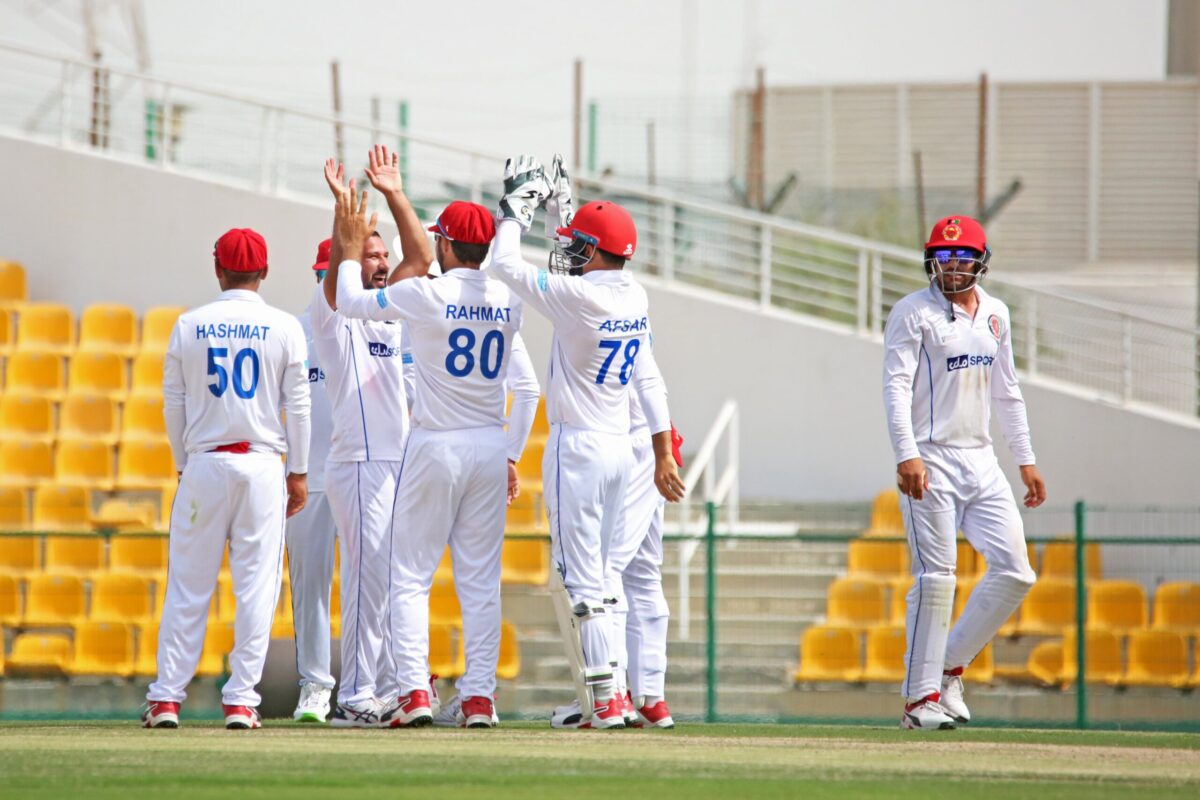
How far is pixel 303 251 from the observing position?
16391mm

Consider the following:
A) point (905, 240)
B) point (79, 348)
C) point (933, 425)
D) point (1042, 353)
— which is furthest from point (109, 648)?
point (905, 240)

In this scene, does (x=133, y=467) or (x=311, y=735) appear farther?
(x=133, y=467)

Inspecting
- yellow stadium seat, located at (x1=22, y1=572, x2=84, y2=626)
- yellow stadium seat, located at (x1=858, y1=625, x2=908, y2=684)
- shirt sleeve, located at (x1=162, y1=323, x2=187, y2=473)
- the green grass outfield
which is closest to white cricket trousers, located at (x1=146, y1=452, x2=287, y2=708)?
shirt sleeve, located at (x1=162, y1=323, x2=187, y2=473)

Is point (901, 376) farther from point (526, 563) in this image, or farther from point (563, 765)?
point (526, 563)

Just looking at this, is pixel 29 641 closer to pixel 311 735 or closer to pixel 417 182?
pixel 311 735

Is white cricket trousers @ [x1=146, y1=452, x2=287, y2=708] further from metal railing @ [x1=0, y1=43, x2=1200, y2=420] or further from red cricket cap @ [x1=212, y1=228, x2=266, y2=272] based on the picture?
metal railing @ [x1=0, y1=43, x2=1200, y2=420]

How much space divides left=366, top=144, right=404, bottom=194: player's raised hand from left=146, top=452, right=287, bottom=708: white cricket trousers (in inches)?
51.9

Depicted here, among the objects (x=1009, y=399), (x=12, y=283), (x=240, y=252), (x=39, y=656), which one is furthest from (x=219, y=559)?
(x=12, y=283)

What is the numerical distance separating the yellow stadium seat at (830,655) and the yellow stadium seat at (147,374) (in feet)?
20.1

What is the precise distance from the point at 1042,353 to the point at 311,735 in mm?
13621

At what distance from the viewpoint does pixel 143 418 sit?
47.5 ft

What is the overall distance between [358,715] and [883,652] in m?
5.30

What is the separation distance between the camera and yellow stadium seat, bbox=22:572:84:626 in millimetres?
12312

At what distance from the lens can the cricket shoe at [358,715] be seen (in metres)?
7.92
